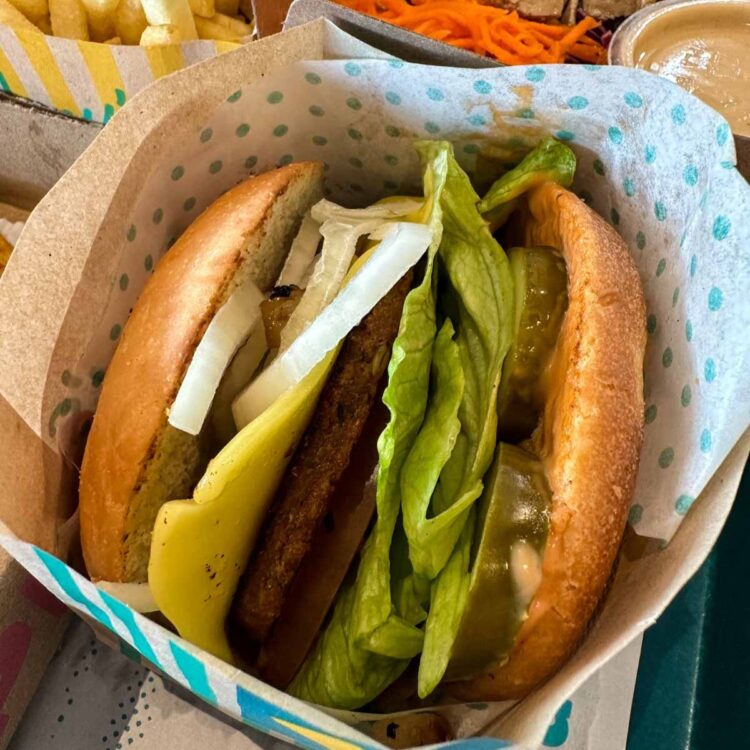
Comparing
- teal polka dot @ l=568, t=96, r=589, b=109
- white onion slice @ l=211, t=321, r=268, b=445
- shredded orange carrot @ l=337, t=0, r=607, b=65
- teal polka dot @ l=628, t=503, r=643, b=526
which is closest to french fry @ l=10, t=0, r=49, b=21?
shredded orange carrot @ l=337, t=0, r=607, b=65

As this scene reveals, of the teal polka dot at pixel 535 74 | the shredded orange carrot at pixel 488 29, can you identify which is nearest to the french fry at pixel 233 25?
the shredded orange carrot at pixel 488 29

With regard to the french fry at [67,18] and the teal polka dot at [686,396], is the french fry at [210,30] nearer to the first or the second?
the french fry at [67,18]

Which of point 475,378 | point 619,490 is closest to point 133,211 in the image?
point 475,378

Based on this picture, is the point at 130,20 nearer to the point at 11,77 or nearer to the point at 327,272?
the point at 11,77

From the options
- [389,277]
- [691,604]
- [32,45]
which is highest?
[32,45]

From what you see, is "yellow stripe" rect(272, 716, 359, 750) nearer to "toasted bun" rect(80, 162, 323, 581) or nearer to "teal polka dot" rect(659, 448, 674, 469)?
"toasted bun" rect(80, 162, 323, 581)

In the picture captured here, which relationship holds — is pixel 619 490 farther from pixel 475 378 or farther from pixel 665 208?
pixel 665 208
